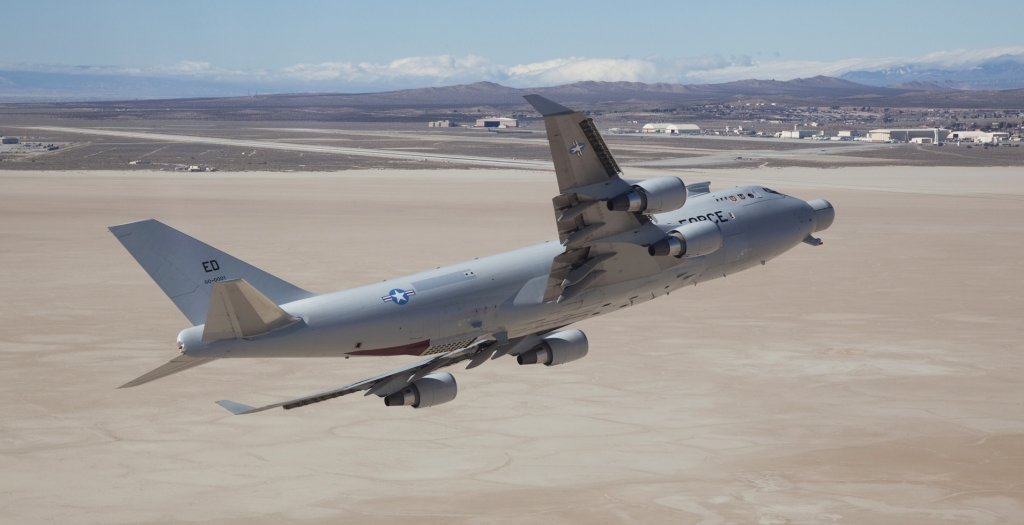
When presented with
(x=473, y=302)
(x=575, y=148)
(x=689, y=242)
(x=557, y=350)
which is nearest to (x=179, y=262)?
(x=473, y=302)

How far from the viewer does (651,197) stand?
32.6m

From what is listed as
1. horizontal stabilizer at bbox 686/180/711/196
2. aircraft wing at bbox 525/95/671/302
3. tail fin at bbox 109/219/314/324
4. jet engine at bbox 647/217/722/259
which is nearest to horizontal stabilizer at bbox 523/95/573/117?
aircraft wing at bbox 525/95/671/302

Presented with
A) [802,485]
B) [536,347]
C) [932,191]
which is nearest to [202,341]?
[536,347]

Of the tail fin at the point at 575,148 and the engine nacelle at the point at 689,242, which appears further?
the engine nacelle at the point at 689,242

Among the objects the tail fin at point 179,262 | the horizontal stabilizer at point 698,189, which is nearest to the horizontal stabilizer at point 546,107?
the tail fin at point 179,262

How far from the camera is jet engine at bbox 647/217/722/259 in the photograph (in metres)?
35.9

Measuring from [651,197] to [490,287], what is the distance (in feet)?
22.9

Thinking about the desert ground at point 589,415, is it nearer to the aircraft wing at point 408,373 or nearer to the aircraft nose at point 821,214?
the aircraft wing at point 408,373

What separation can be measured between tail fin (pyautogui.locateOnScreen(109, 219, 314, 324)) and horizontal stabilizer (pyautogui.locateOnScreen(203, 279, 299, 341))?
1.59m

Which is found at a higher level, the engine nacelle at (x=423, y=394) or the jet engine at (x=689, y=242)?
the jet engine at (x=689, y=242)

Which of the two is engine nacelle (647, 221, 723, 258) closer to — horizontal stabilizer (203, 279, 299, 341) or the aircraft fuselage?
the aircraft fuselage

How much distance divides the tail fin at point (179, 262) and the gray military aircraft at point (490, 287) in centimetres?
4

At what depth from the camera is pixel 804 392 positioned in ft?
154

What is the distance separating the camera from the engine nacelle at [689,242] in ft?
118
